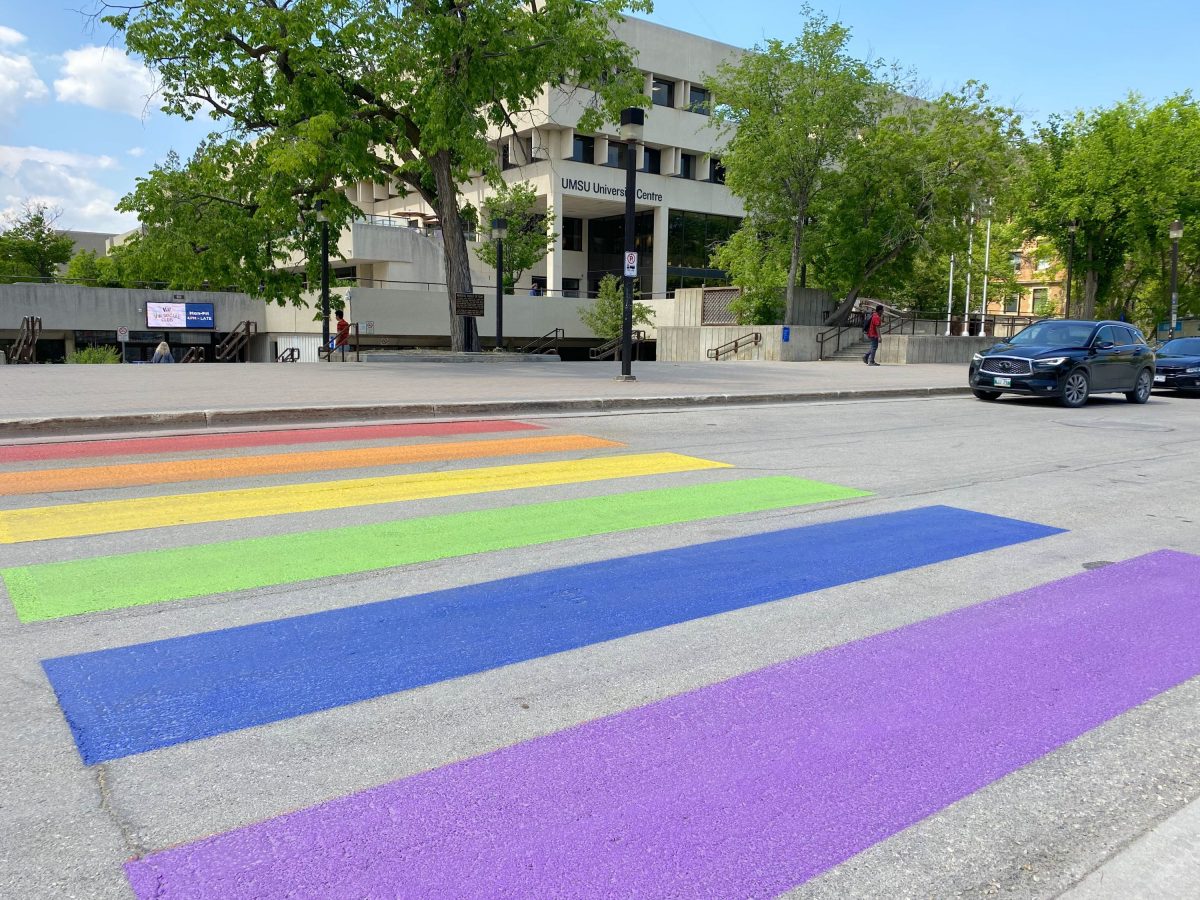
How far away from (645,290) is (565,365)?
3159cm

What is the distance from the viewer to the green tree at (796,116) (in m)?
29.5

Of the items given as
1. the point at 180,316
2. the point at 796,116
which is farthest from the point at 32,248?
the point at 796,116

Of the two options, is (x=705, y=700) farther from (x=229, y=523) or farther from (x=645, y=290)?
(x=645, y=290)

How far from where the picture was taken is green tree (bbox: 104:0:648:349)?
2084cm

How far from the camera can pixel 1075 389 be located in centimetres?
1644

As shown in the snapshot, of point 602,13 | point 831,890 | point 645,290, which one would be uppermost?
point 602,13

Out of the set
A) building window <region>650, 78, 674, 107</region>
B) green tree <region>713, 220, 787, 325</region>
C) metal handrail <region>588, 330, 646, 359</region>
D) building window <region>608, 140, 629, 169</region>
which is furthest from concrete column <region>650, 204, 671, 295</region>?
green tree <region>713, 220, 787, 325</region>

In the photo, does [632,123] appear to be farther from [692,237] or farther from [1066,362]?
[692,237]

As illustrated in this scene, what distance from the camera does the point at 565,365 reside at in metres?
24.0

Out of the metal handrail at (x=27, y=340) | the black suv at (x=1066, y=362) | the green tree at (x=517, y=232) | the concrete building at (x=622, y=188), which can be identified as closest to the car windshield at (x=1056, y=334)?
the black suv at (x=1066, y=362)

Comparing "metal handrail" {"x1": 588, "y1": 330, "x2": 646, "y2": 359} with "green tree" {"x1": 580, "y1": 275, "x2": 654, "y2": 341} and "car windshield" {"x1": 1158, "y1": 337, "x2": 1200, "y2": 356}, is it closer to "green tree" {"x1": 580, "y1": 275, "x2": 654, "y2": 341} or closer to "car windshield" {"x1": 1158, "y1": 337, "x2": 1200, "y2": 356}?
"green tree" {"x1": 580, "y1": 275, "x2": 654, "y2": 341}

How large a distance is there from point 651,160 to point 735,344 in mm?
23734

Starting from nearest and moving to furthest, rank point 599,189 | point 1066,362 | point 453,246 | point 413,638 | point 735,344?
point 413,638 < point 1066,362 < point 453,246 < point 735,344 < point 599,189

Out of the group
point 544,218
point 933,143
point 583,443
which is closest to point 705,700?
point 583,443
